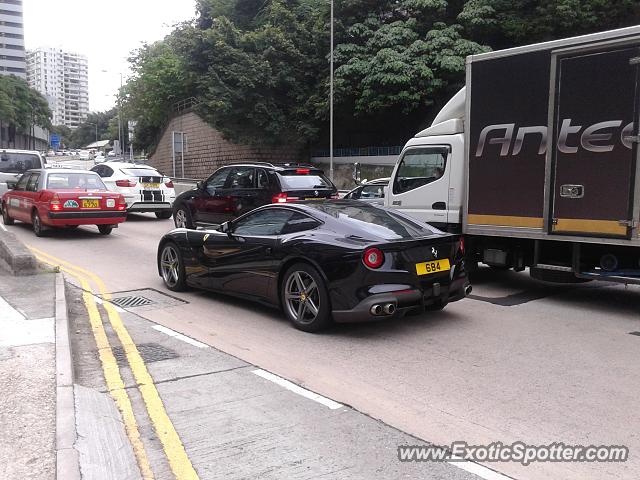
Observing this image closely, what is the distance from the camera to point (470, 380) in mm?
4910

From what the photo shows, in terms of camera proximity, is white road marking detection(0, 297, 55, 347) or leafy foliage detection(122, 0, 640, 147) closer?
white road marking detection(0, 297, 55, 347)

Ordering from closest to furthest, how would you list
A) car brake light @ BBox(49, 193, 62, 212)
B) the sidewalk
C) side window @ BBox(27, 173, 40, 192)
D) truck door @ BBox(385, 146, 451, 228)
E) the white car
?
the sidewalk → truck door @ BBox(385, 146, 451, 228) → car brake light @ BBox(49, 193, 62, 212) → side window @ BBox(27, 173, 40, 192) → the white car

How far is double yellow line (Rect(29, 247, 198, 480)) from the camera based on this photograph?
11.6ft

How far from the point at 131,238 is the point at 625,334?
1096cm

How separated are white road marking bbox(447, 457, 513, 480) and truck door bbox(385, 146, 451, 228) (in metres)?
5.66

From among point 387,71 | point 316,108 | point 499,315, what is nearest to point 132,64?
point 316,108

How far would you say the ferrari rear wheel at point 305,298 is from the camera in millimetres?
6133

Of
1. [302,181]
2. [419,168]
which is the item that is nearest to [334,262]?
[419,168]

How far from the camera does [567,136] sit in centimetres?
712

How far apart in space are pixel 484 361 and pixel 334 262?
1.76 m

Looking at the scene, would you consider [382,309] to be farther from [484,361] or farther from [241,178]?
[241,178]

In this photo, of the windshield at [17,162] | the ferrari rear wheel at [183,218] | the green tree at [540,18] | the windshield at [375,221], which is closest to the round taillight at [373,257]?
the windshield at [375,221]

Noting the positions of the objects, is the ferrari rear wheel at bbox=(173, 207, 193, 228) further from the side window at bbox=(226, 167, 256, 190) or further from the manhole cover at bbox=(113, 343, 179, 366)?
the manhole cover at bbox=(113, 343, 179, 366)

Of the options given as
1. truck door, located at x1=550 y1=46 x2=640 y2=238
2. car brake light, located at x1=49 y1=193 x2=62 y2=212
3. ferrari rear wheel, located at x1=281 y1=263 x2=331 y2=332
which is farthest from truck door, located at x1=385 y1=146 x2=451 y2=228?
car brake light, located at x1=49 y1=193 x2=62 y2=212
